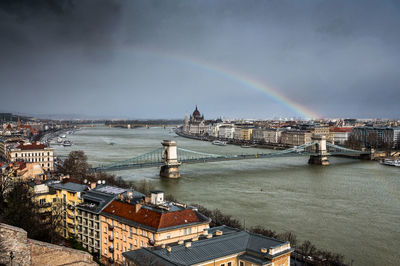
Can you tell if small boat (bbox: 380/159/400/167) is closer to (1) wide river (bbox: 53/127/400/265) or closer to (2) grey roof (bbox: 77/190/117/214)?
(1) wide river (bbox: 53/127/400/265)

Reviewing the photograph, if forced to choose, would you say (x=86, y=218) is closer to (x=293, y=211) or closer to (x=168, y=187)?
(x=293, y=211)

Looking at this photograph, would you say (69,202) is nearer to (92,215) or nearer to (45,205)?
(45,205)

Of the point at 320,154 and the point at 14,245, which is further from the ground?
the point at 14,245

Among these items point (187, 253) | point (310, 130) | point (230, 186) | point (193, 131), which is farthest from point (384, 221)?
point (193, 131)

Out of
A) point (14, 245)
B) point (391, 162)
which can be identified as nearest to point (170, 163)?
point (391, 162)

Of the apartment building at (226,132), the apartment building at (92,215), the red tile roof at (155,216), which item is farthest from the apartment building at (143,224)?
the apartment building at (226,132)

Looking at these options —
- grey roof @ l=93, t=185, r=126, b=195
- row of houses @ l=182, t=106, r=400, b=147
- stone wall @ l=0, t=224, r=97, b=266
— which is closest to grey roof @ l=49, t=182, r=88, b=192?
grey roof @ l=93, t=185, r=126, b=195
